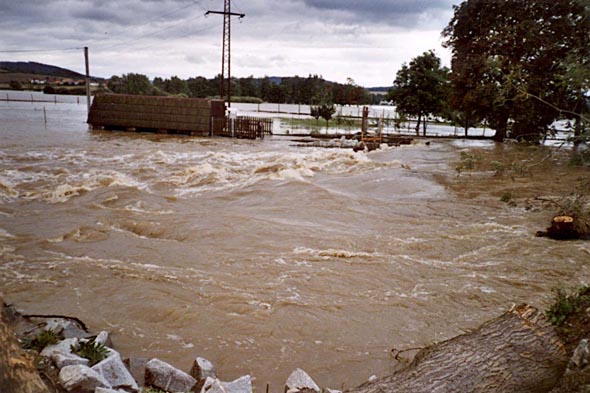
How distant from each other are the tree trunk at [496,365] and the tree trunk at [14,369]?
2.16 metres

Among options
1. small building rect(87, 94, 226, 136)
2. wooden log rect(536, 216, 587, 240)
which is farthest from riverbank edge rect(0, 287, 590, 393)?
small building rect(87, 94, 226, 136)

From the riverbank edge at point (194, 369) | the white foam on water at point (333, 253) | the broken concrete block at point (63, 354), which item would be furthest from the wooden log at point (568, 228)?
the broken concrete block at point (63, 354)

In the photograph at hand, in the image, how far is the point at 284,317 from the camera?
637 centimetres

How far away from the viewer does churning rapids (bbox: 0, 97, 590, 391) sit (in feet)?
19.1

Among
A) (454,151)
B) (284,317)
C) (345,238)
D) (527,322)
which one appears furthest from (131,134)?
(527,322)

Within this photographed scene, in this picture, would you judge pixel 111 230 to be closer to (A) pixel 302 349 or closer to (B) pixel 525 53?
(A) pixel 302 349

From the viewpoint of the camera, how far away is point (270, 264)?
8297 mm

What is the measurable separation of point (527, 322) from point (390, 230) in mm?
6945

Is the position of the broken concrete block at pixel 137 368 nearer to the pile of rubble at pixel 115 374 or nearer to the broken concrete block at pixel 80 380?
the pile of rubble at pixel 115 374

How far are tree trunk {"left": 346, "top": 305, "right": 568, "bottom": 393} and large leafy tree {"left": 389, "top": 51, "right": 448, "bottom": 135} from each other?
104 ft

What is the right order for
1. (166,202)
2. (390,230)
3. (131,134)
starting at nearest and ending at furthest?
(390,230)
(166,202)
(131,134)

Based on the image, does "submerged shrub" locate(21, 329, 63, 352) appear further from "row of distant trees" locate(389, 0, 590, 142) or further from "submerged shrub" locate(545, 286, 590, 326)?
"row of distant trees" locate(389, 0, 590, 142)

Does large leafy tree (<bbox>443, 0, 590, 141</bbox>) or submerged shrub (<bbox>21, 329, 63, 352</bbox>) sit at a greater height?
large leafy tree (<bbox>443, 0, 590, 141</bbox>)

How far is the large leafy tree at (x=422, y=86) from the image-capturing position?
34.0 meters
